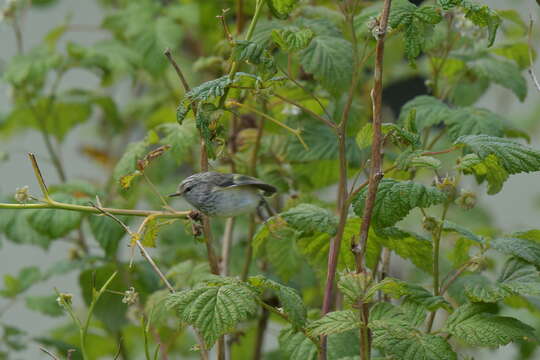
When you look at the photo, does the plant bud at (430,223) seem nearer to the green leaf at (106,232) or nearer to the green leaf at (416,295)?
the green leaf at (416,295)

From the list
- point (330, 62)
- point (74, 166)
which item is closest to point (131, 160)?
point (330, 62)

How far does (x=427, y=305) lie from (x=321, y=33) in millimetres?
608

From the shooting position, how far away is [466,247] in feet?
4.86

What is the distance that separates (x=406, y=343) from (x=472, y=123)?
56cm

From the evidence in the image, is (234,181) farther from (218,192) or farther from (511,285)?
(511,285)

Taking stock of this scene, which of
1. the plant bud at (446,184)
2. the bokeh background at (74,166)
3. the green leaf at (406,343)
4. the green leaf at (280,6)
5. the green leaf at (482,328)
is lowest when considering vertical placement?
the bokeh background at (74,166)

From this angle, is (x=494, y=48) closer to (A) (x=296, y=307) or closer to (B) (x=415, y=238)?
A: (B) (x=415, y=238)

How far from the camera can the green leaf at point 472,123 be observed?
1.53 meters

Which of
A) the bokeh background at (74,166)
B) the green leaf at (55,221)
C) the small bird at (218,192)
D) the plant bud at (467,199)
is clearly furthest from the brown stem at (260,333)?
the bokeh background at (74,166)

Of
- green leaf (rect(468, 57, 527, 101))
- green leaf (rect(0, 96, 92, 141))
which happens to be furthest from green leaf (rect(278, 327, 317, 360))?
green leaf (rect(0, 96, 92, 141))

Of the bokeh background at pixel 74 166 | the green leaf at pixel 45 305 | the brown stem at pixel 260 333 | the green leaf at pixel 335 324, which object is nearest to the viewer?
the green leaf at pixel 335 324

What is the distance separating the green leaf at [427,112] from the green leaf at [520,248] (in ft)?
1.03

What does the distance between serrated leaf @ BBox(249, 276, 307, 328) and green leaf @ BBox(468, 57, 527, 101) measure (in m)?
0.78

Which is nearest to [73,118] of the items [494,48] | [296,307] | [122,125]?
[122,125]
